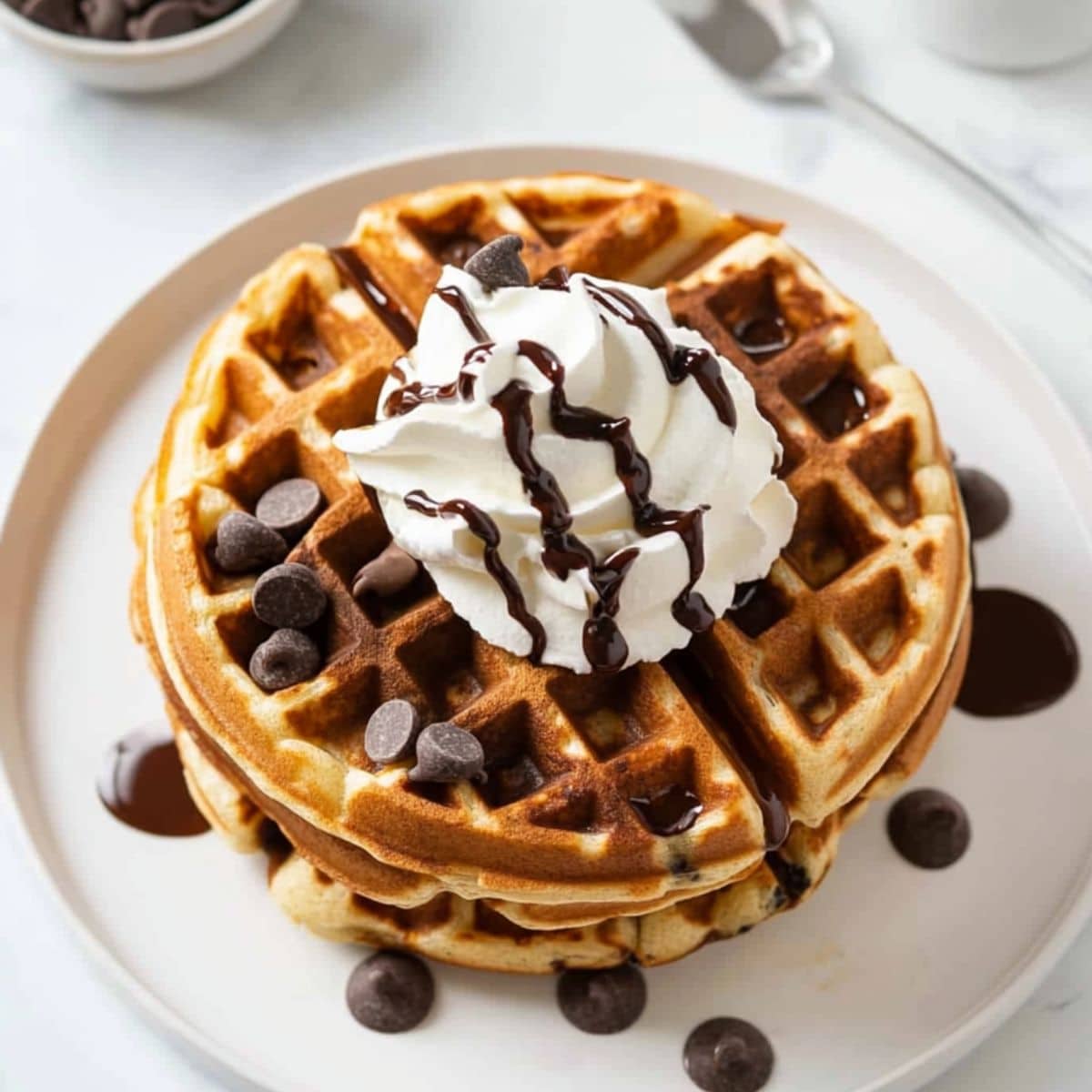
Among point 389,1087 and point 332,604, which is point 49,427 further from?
Answer: point 389,1087

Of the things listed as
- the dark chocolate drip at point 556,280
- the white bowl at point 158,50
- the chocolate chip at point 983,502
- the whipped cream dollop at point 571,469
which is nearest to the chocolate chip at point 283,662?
the whipped cream dollop at point 571,469

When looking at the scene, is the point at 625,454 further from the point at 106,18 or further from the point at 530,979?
the point at 106,18

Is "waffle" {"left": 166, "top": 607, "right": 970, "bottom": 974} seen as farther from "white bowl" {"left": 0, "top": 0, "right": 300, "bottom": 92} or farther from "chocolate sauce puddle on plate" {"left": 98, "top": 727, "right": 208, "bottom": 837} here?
"white bowl" {"left": 0, "top": 0, "right": 300, "bottom": 92}

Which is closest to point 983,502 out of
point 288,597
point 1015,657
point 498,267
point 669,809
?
point 1015,657

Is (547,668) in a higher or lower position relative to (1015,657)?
higher

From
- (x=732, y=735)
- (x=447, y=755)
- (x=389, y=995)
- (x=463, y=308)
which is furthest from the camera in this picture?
(x=389, y=995)

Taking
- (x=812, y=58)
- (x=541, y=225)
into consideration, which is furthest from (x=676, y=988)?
(x=812, y=58)

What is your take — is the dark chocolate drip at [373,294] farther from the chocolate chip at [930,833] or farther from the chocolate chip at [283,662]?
the chocolate chip at [930,833]

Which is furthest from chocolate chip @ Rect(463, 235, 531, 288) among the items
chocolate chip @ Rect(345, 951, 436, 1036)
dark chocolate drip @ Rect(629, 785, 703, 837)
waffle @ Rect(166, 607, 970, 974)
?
chocolate chip @ Rect(345, 951, 436, 1036)
